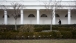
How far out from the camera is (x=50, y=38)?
56.7 ft

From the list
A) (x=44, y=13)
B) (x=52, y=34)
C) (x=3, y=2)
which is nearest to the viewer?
(x=52, y=34)

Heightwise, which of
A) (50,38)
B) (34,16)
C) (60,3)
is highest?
(60,3)

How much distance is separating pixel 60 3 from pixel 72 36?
1757 centimetres

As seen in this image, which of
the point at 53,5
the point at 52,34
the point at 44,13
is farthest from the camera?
the point at 44,13

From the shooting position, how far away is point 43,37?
17.4m

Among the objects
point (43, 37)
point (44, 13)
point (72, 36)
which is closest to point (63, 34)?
point (72, 36)

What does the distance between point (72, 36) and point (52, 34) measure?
2095 millimetres

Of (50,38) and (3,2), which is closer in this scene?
(50,38)

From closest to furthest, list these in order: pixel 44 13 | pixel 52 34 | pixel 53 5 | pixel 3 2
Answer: pixel 52 34 < pixel 53 5 < pixel 3 2 < pixel 44 13

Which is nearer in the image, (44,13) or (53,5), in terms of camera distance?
(53,5)

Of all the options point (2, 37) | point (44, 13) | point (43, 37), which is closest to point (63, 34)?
point (43, 37)

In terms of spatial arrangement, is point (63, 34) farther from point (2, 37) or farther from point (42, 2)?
point (42, 2)

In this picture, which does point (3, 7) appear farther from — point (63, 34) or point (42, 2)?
point (63, 34)

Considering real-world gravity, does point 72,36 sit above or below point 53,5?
below
